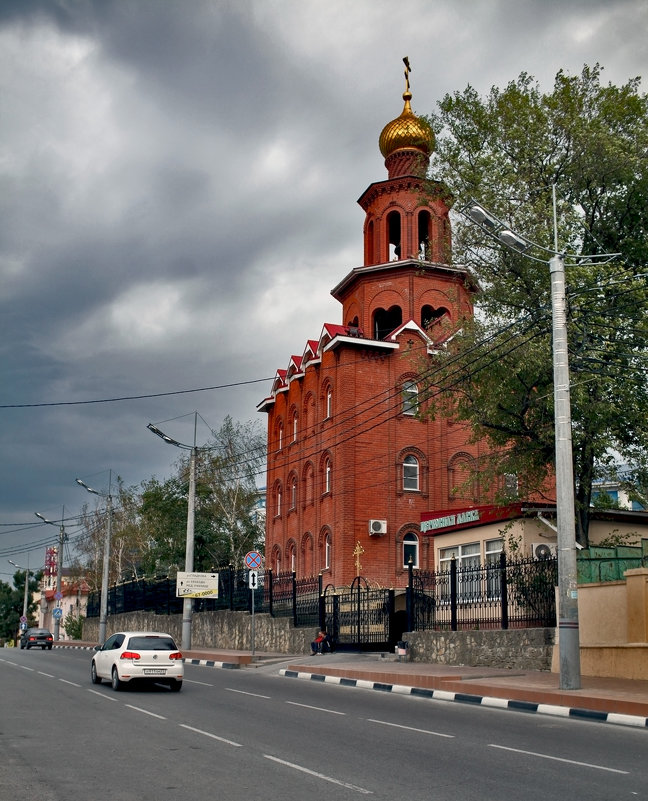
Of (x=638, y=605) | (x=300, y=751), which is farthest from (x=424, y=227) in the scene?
(x=300, y=751)

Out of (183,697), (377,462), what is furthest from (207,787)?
(377,462)

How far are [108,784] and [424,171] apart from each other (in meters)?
22.1

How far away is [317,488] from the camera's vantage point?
4288 cm

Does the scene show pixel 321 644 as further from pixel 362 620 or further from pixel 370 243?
pixel 370 243

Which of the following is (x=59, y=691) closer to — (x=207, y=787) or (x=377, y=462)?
(x=207, y=787)

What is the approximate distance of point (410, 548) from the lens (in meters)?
40.4

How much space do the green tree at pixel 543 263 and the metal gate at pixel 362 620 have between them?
608 cm

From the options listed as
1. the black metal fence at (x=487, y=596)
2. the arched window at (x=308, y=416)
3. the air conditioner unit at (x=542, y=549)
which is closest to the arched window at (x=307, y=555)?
the arched window at (x=308, y=416)

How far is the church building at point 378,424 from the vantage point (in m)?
39.7

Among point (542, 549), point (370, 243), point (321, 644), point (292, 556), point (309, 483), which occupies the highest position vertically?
point (370, 243)

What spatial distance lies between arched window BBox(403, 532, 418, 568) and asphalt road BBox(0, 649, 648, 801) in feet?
79.3

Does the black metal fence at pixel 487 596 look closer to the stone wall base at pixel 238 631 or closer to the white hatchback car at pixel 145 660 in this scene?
the stone wall base at pixel 238 631

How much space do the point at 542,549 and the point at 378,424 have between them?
15.7 m

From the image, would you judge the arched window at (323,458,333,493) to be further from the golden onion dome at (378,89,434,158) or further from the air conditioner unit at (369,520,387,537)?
the golden onion dome at (378,89,434,158)
